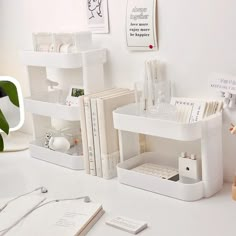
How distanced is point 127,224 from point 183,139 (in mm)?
285

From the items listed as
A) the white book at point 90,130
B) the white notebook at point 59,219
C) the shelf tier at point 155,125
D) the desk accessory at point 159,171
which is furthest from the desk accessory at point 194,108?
the white notebook at point 59,219

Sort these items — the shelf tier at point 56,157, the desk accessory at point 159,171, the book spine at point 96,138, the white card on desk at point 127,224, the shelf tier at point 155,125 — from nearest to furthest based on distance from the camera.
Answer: the white card on desk at point 127,224
the shelf tier at point 155,125
the desk accessory at point 159,171
the book spine at point 96,138
the shelf tier at point 56,157

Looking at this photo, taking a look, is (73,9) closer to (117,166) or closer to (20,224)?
(117,166)

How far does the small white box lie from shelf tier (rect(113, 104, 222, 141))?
99 mm

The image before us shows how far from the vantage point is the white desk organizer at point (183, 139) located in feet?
4.18

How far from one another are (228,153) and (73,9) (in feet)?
2.63

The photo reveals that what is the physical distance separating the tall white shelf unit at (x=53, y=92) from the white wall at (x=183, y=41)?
0.28 feet

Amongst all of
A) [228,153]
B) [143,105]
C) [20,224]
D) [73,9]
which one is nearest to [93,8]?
[73,9]

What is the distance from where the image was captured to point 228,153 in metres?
1.40

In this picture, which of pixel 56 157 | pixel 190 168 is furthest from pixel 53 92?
pixel 190 168

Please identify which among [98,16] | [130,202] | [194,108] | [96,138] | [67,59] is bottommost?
[130,202]

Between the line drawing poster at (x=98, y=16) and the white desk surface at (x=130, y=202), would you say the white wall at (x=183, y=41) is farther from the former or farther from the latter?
the white desk surface at (x=130, y=202)

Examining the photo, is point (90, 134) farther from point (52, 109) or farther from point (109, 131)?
point (52, 109)

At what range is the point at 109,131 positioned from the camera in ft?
4.90
